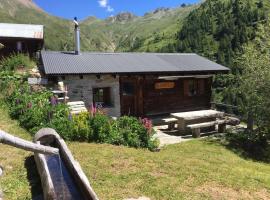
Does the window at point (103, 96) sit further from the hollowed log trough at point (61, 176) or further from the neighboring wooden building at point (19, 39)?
the hollowed log trough at point (61, 176)

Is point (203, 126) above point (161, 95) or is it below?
below

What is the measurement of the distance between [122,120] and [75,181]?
510 centimetres

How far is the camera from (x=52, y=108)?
39.0 feet

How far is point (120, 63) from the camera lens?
18781mm

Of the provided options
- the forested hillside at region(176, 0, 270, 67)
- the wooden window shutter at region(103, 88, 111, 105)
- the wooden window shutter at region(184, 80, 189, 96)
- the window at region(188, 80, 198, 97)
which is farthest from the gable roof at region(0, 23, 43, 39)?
the forested hillside at region(176, 0, 270, 67)

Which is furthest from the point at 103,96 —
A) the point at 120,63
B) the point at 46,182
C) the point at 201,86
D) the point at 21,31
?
the point at 46,182

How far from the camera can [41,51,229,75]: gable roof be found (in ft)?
54.0

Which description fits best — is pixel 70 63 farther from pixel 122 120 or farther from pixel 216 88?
pixel 216 88

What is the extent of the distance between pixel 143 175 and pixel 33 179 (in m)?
2.69

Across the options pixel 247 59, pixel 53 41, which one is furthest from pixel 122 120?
pixel 53 41

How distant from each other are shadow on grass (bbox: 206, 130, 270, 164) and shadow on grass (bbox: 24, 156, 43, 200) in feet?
29.1

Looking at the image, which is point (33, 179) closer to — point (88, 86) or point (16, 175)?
point (16, 175)

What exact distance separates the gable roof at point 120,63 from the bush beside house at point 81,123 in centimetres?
272

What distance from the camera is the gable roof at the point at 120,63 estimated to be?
16.5 meters
